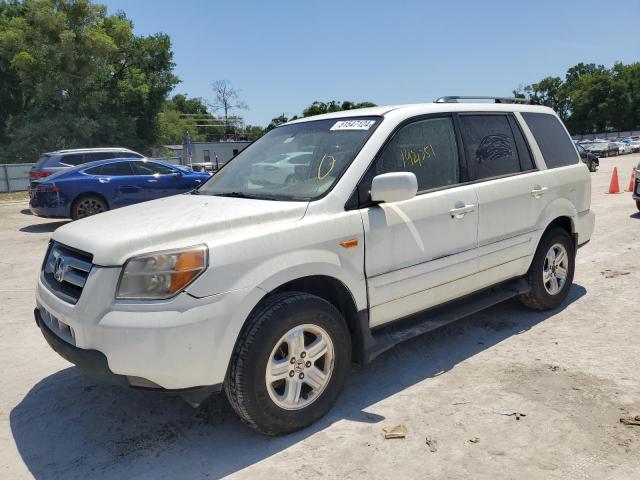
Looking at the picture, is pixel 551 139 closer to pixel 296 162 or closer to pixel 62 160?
pixel 296 162

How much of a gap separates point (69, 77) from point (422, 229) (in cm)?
3611

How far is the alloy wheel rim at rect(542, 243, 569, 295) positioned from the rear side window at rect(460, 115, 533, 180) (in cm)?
87

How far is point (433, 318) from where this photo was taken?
12.8 feet

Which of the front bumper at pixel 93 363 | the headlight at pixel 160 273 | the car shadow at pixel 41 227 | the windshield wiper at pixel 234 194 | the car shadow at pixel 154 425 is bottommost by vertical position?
the car shadow at pixel 154 425

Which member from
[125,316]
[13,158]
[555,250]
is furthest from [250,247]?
[13,158]

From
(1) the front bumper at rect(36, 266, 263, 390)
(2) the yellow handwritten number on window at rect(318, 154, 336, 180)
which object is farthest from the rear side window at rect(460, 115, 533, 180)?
(1) the front bumper at rect(36, 266, 263, 390)

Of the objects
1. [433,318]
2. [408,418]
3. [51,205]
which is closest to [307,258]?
[408,418]

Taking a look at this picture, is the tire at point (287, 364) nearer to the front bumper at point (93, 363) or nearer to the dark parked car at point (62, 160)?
the front bumper at point (93, 363)

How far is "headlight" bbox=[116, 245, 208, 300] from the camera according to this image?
105 inches

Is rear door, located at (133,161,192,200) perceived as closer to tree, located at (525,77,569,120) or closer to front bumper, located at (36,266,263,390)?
front bumper, located at (36,266,263,390)

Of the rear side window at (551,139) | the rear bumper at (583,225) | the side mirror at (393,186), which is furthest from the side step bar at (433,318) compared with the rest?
the rear side window at (551,139)

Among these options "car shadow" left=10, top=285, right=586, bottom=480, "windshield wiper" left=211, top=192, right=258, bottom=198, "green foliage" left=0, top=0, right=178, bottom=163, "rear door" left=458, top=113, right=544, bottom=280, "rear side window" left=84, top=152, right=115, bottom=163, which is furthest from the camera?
"green foliage" left=0, top=0, right=178, bottom=163

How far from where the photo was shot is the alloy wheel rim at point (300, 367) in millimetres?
2959

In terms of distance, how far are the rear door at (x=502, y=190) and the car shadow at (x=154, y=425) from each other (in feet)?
2.49
